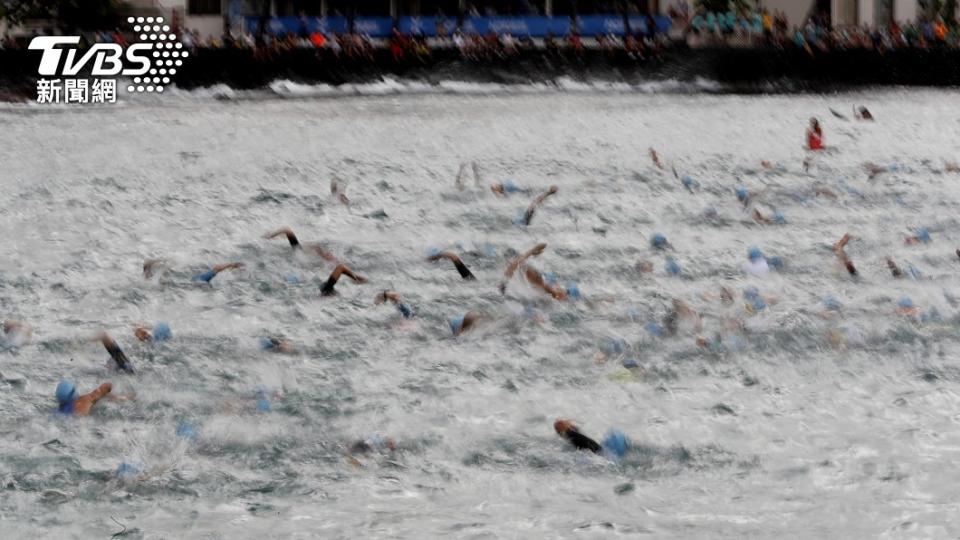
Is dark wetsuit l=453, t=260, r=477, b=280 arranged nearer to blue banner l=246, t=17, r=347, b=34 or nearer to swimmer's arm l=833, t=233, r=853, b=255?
swimmer's arm l=833, t=233, r=853, b=255

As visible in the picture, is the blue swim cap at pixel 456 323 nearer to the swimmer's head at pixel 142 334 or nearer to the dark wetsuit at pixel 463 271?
the dark wetsuit at pixel 463 271

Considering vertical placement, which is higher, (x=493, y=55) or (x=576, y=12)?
(x=493, y=55)

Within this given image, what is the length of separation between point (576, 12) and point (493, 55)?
706 inches

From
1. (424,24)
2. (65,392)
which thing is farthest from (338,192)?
(424,24)

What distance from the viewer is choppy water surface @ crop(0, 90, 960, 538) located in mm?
3035

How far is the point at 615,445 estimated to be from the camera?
3.36m

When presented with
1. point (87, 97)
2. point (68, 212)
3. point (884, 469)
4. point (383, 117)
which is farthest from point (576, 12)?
point (884, 469)

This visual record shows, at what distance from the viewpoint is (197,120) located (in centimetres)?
1050

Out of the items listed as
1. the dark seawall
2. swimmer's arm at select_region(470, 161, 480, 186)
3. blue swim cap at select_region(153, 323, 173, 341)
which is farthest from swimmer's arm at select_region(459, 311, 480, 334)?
the dark seawall

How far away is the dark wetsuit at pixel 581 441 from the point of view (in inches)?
132

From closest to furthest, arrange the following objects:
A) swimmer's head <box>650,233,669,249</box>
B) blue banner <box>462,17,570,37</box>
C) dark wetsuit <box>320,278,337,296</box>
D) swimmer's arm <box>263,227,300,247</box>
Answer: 1. dark wetsuit <box>320,278,337,296</box>
2. swimmer's arm <box>263,227,300,247</box>
3. swimmer's head <box>650,233,669,249</box>
4. blue banner <box>462,17,570,37</box>

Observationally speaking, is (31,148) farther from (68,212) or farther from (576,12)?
(576,12)

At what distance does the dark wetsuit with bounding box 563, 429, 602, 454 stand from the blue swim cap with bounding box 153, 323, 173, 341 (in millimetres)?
1436

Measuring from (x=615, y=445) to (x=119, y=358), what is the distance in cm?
145
